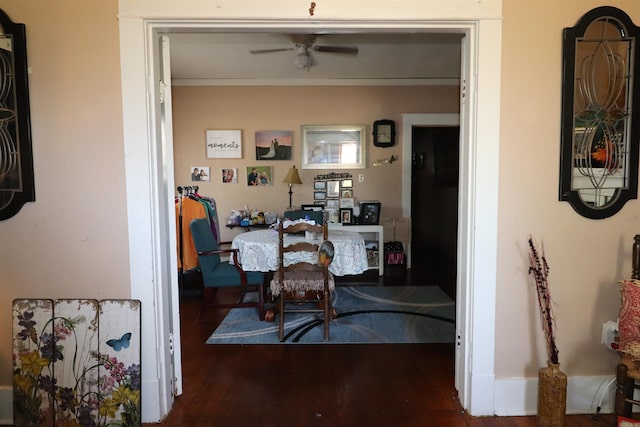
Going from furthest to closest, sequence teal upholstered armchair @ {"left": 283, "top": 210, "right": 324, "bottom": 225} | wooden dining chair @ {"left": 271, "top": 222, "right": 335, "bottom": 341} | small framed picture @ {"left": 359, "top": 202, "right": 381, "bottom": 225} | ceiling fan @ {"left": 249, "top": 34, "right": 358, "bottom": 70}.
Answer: small framed picture @ {"left": 359, "top": 202, "right": 381, "bottom": 225} → teal upholstered armchair @ {"left": 283, "top": 210, "right": 324, "bottom": 225} → ceiling fan @ {"left": 249, "top": 34, "right": 358, "bottom": 70} → wooden dining chair @ {"left": 271, "top": 222, "right": 335, "bottom": 341}

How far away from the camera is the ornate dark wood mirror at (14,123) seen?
71.5 inches

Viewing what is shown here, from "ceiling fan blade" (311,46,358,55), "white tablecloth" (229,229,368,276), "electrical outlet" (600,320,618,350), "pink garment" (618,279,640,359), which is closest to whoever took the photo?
"pink garment" (618,279,640,359)

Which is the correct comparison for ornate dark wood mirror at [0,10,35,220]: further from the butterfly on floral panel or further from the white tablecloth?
the white tablecloth

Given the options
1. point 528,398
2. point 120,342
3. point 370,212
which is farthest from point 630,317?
point 370,212

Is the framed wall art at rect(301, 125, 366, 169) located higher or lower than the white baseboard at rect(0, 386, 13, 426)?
Result: higher

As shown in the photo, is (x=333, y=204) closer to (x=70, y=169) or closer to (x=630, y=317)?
(x=70, y=169)

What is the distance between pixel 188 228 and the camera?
13.5ft

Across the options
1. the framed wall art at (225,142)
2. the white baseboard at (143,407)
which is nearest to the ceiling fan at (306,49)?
the framed wall art at (225,142)

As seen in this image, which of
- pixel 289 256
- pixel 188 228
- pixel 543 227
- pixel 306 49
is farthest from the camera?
pixel 188 228

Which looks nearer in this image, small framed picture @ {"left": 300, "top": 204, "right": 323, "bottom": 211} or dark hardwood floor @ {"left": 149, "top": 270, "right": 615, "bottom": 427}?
dark hardwood floor @ {"left": 149, "top": 270, "right": 615, "bottom": 427}

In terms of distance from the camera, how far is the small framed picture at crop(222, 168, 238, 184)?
539 centimetres

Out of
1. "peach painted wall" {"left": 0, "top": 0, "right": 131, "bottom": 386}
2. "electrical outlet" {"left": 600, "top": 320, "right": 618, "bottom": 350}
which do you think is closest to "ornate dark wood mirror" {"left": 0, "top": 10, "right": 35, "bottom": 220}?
"peach painted wall" {"left": 0, "top": 0, "right": 131, "bottom": 386}

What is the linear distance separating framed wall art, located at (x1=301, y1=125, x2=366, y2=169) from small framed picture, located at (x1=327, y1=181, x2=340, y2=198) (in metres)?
0.23

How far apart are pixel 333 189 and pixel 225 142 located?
5.43ft
